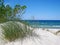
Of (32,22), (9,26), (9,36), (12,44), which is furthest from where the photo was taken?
(32,22)

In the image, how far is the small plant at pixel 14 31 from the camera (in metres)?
6.45

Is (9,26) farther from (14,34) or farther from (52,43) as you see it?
(52,43)

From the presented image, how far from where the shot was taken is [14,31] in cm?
657

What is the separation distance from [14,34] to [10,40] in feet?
0.85

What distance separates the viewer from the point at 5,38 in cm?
648

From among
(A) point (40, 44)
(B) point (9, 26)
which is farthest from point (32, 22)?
(A) point (40, 44)

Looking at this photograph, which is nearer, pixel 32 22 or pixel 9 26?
pixel 9 26

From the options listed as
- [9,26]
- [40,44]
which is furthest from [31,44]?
[9,26]

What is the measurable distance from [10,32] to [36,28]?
7.29ft

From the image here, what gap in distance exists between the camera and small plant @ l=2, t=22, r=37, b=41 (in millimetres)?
6449

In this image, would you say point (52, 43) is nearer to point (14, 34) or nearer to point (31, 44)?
point (31, 44)

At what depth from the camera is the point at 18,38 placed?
6.49 meters

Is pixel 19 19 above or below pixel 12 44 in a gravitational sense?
above

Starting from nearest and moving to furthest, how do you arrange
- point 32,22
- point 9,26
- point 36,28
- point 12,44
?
point 12,44 → point 9,26 → point 32,22 → point 36,28
